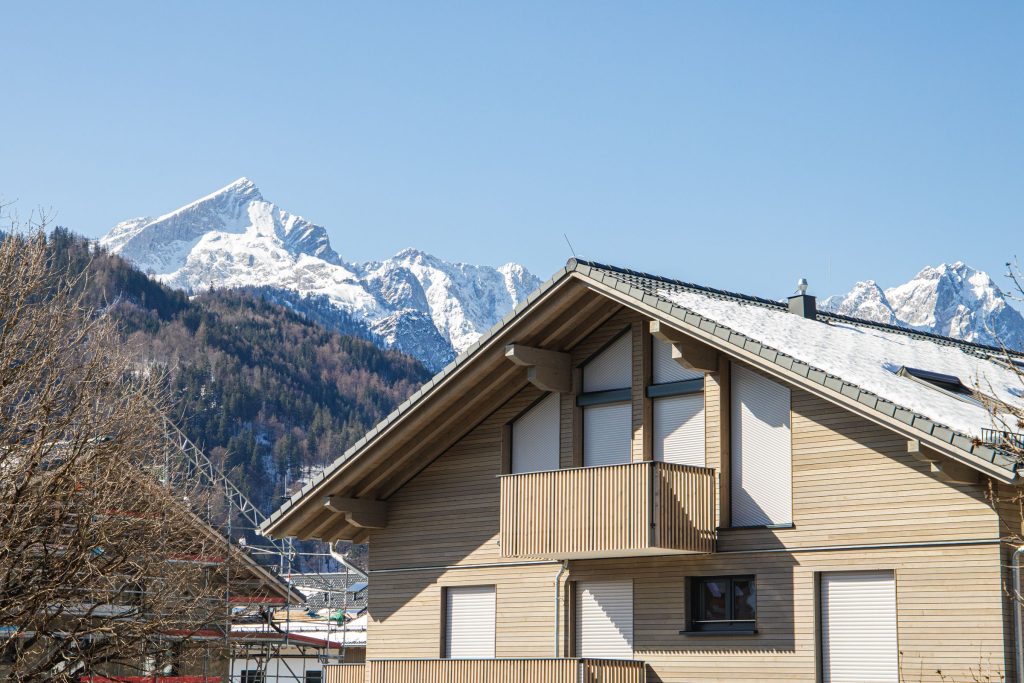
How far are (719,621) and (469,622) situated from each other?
17.2 feet

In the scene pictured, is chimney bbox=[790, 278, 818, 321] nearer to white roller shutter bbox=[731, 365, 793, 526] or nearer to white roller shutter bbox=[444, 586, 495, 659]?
white roller shutter bbox=[731, 365, 793, 526]

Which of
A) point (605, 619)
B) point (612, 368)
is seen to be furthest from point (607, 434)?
point (605, 619)

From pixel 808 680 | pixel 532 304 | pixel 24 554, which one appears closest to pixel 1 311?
pixel 24 554

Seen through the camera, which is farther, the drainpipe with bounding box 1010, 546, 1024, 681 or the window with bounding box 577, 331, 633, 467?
the window with bounding box 577, 331, 633, 467

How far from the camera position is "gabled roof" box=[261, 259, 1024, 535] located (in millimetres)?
19562

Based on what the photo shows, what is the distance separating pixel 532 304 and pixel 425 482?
4.65 m

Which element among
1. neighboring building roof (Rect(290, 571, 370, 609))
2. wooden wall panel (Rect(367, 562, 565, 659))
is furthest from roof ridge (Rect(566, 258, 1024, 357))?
neighboring building roof (Rect(290, 571, 370, 609))

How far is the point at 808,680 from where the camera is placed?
68.6ft

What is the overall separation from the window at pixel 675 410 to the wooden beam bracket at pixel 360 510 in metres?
5.93

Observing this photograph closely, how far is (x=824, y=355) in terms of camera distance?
22578 mm

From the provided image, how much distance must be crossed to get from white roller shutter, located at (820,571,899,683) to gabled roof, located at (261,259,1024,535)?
2.57 meters

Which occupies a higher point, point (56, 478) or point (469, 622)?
point (56, 478)

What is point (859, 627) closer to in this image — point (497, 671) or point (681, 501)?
point (681, 501)

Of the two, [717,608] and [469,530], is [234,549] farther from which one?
[717,608]
